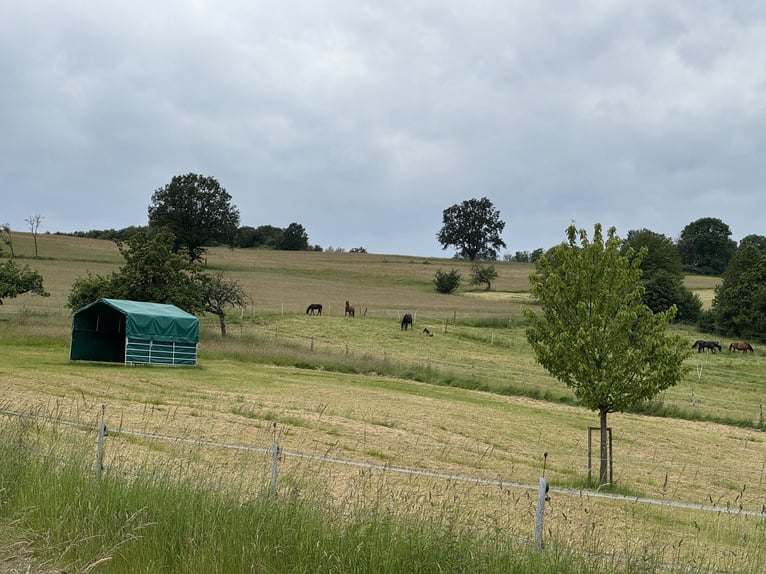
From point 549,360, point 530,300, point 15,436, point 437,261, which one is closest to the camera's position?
point 15,436

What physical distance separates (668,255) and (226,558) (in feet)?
307

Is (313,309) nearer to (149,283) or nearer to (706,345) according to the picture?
(149,283)

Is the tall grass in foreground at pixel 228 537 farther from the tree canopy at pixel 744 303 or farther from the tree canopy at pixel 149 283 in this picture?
the tree canopy at pixel 744 303

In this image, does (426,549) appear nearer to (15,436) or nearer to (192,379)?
(15,436)

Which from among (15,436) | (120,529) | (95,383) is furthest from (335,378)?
(120,529)

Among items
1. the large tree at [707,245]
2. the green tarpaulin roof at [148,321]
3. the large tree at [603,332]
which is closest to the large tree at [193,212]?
the green tarpaulin roof at [148,321]

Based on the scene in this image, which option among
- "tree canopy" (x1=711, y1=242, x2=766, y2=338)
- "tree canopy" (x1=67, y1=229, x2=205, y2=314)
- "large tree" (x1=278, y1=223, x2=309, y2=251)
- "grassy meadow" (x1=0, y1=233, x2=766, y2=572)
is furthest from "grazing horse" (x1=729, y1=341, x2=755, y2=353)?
"large tree" (x1=278, y1=223, x2=309, y2=251)

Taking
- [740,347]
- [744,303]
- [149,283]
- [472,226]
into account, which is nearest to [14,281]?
[149,283]

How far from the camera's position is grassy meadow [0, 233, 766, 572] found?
26.4 ft

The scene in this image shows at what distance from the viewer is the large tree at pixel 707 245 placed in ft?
449

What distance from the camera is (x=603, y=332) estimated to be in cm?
1745

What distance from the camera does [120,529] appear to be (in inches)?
268

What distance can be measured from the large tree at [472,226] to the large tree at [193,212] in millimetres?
52894

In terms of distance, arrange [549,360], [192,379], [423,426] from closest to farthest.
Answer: [549,360]
[423,426]
[192,379]
